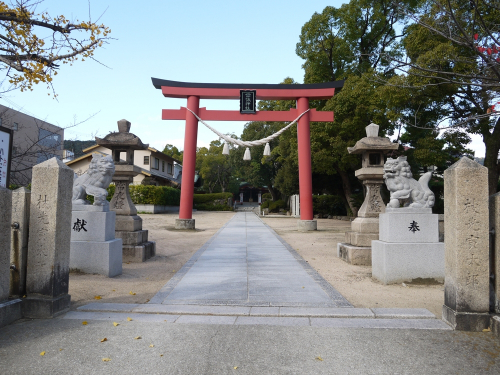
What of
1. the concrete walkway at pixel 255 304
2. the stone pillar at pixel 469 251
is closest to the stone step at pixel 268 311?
the concrete walkway at pixel 255 304

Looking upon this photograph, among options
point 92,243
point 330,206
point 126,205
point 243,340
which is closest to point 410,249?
point 243,340

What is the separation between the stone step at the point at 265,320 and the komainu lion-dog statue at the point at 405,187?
275cm

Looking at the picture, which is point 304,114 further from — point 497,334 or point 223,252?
point 497,334

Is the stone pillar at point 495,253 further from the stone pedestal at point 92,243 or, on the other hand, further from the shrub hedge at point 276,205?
the shrub hedge at point 276,205

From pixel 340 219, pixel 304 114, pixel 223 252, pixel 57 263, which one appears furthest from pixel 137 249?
pixel 340 219

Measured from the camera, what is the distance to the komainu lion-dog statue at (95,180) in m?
6.31

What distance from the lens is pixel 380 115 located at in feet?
50.7

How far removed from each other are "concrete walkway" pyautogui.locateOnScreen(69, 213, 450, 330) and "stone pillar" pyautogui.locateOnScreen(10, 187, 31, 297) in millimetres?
629

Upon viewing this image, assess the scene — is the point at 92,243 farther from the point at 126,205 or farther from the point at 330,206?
the point at 330,206

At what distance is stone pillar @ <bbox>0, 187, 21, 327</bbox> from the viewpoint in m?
3.29

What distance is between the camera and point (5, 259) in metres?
3.37

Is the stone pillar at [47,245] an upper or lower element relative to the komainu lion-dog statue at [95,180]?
lower

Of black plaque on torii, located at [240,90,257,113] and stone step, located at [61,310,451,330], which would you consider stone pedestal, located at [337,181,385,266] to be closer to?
stone step, located at [61,310,451,330]

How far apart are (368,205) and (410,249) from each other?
7.42 feet
